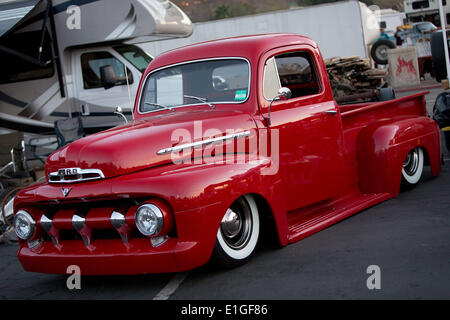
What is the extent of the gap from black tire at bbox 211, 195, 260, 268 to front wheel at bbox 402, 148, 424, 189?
2787 millimetres

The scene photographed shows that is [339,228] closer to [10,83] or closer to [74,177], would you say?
[74,177]

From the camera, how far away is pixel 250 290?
160 inches

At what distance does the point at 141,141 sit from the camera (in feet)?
14.9

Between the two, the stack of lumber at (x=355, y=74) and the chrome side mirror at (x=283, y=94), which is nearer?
the chrome side mirror at (x=283, y=94)

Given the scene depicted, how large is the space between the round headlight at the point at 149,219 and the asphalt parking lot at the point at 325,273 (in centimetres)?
47

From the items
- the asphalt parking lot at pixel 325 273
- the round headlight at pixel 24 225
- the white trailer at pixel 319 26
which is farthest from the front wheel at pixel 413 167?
the white trailer at pixel 319 26

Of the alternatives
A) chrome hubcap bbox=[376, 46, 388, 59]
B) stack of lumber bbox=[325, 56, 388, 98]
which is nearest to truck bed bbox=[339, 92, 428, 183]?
stack of lumber bbox=[325, 56, 388, 98]

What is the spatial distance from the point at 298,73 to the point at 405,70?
58.9ft

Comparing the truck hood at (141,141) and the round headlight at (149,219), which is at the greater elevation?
A: the truck hood at (141,141)

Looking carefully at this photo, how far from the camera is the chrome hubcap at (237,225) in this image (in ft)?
15.0

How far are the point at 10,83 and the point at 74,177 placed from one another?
813 centimetres

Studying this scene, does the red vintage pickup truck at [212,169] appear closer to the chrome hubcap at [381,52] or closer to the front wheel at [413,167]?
the front wheel at [413,167]

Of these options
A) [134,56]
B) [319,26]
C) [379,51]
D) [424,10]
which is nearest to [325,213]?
[134,56]
